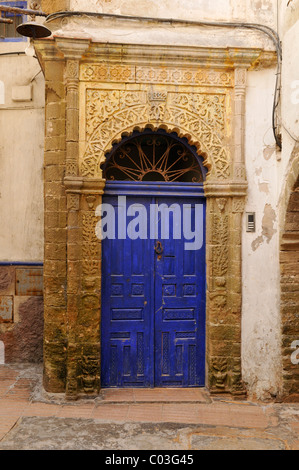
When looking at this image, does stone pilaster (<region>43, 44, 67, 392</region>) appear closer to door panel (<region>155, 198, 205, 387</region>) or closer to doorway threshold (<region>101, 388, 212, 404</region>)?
doorway threshold (<region>101, 388, 212, 404</region>)

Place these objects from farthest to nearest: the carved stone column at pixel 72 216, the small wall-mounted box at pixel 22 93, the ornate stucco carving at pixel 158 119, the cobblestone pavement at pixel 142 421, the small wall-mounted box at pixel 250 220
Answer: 1. the small wall-mounted box at pixel 22 93
2. the small wall-mounted box at pixel 250 220
3. the ornate stucco carving at pixel 158 119
4. the carved stone column at pixel 72 216
5. the cobblestone pavement at pixel 142 421

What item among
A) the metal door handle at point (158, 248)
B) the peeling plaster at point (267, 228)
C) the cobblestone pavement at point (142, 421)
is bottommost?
the cobblestone pavement at point (142, 421)

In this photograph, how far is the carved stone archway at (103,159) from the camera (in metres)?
5.28

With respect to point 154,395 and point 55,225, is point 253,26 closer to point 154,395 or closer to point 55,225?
point 55,225

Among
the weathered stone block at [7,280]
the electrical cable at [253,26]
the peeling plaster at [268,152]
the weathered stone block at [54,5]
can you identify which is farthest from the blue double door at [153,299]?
the weathered stone block at [54,5]

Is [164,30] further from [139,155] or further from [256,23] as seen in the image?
[139,155]

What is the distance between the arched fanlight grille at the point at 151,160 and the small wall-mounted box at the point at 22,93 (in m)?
1.92

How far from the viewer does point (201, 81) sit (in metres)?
5.43

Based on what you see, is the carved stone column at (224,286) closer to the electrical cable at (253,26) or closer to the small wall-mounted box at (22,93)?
the electrical cable at (253,26)

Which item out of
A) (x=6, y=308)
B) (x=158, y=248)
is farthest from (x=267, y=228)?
(x=6, y=308)

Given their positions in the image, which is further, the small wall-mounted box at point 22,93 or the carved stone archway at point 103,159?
the small wall-mounted box at point 22,93

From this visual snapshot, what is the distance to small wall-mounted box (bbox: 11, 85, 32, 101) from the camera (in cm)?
654

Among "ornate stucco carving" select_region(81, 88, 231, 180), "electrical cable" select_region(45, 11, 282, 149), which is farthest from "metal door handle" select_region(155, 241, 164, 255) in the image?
"electrical cable" select_region(45, 11, 282, 149)
